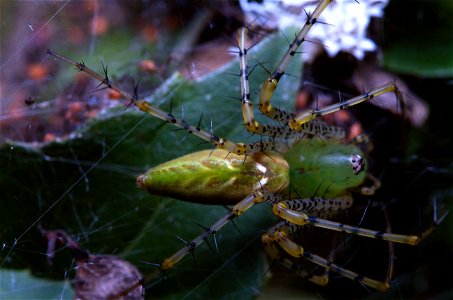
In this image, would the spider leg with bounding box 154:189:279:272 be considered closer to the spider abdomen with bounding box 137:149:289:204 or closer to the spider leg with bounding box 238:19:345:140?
the spider abdomen with bounding box 137:149:289:204

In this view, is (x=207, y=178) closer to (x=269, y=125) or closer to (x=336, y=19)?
(x=269, y=125)

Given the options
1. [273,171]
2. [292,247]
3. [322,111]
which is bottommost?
[292,247]

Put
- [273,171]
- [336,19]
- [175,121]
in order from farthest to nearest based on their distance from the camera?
[336,19] → [273,171] → [175,121]

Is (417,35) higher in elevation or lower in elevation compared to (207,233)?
higher

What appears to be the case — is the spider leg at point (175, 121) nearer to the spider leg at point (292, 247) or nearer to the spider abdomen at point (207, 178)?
the spider abdomen at point (207, 178)

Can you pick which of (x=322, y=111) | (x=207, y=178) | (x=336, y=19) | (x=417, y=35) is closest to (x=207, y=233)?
(x=207, y=178)

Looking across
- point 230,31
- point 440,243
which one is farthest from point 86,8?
point 440,243

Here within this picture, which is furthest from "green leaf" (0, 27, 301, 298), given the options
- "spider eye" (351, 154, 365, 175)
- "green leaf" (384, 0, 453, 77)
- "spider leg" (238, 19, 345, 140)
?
"green leaf" (384, 0, 453, 77)

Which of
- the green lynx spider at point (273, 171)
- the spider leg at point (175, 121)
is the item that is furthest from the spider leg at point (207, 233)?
the spider leg at point (175, 121)
